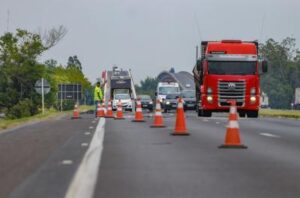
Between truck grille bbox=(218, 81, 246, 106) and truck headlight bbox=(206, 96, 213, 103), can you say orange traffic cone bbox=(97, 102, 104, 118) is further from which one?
truck grille bbox=(218, 81, 246, 106)

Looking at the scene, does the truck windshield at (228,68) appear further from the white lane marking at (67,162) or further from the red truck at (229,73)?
the white lane marking at (67,162)

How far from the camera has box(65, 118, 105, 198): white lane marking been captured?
361 inches

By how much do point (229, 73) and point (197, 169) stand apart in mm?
21103

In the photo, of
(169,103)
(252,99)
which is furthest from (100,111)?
(169,103)

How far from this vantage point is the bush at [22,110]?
68.3m

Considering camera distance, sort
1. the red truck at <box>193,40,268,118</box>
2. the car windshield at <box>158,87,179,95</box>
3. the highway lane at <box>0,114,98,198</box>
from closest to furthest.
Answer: the highway lane at <box>0,114,98,198</box>
the red truck at <box>193,40,268,118</box>
the car windshield at <box>158,87,179,95</box>

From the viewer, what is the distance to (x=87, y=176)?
35.6ft

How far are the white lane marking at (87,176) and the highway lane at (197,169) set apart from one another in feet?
0.38

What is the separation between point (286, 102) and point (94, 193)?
137 meters

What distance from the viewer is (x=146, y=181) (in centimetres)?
1036

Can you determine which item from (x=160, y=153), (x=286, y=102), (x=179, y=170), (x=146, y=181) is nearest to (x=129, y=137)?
(x=160, y=153)

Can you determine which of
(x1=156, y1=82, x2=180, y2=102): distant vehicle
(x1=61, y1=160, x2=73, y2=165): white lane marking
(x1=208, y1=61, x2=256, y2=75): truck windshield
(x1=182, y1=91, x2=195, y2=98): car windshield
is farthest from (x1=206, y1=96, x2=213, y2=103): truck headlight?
(x1=156, y1=82, x2=180, y2=102): distant vehicle

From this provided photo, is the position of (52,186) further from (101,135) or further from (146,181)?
(101,135)

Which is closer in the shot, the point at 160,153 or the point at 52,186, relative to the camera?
the point at 52,186
